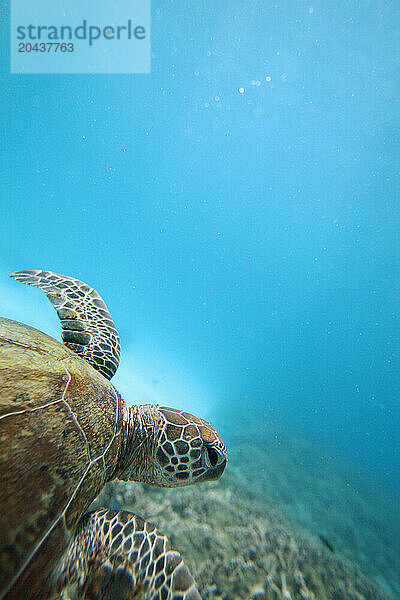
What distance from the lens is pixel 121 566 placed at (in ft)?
3.99

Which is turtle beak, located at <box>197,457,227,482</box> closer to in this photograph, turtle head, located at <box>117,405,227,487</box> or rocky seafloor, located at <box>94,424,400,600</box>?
turtle head, located at <box>117,405,227,487</box>

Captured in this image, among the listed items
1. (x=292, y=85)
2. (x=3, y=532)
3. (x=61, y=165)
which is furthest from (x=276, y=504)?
(x=61, y=165)

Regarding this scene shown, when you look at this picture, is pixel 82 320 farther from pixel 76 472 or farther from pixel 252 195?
pixel 252 195

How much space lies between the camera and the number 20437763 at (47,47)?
7.47 m

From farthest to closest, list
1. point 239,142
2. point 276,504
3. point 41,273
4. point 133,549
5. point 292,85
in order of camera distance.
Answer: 1. point 239,142
2. point 292,85
3. point 276,504
4. point 41,273
5. point 133,549

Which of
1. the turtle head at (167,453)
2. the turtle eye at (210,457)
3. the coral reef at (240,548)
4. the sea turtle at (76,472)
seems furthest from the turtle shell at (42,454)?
the coral reef at (240,548)

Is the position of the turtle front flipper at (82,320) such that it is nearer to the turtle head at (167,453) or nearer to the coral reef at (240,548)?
the turtle head at (167,453)

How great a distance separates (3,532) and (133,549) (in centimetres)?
69

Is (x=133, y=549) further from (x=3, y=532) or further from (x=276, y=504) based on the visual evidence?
(x=276, y=504)

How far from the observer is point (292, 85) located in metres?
9.56

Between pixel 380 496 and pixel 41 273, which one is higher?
pixel 41 273

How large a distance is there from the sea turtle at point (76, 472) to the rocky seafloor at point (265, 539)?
567mm

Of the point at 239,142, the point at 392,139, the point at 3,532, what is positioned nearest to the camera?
the point at 3,532

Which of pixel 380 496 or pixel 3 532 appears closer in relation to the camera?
pixel 3 532
